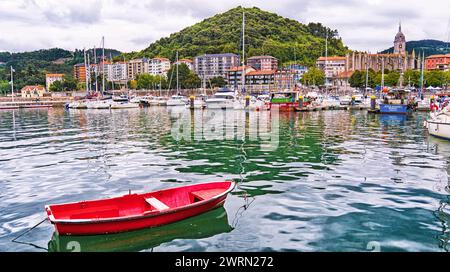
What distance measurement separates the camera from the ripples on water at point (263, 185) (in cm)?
952

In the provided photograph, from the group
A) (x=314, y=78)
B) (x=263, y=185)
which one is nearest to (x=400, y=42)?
(x=314, y=78)

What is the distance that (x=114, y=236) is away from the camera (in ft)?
31.2

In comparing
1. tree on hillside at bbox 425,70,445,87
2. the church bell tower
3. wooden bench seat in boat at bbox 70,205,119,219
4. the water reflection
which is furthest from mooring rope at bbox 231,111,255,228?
the church bell tower

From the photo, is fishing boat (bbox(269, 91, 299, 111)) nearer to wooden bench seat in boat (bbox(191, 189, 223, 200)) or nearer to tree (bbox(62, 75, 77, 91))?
wooden bench seat in boat (bbox(191, 189, 223, 200))

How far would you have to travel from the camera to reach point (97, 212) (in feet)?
33.2

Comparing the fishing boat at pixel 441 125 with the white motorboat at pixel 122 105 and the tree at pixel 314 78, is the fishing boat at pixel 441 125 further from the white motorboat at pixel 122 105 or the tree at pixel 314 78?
the tree at pixel 314 78

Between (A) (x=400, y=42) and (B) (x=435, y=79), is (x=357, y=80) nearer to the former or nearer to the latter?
(B) (x=435, y=79)

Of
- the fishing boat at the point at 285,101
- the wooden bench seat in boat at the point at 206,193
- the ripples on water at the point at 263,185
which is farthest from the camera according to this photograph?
the fishing boat at the point at 285,101

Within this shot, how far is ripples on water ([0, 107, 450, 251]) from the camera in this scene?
9.52 metres

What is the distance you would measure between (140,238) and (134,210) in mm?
1167

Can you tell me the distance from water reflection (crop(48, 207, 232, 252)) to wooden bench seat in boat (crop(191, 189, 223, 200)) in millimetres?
854

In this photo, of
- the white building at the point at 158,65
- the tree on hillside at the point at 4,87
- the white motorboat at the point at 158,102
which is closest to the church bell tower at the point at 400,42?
the white building at the point at 158,65

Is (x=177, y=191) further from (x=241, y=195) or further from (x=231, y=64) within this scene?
(x=231, y=64)
